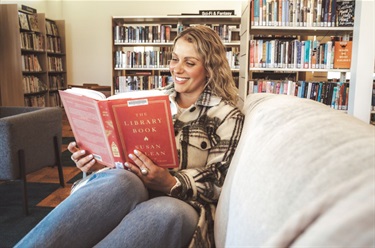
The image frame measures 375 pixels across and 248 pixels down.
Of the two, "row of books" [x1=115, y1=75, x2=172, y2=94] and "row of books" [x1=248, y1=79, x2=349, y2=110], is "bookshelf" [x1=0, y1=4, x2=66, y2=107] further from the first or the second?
"row of books" [x1=248, y1=79, x2=349, y2=110]

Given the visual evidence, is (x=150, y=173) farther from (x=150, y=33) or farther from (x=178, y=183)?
(x=150, y=33)

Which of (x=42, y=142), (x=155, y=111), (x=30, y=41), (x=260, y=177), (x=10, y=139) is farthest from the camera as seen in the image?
(x=30, y=41)

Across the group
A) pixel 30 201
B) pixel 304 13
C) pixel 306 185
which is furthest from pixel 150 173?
pixel 304 13

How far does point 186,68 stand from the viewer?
55.5 inches

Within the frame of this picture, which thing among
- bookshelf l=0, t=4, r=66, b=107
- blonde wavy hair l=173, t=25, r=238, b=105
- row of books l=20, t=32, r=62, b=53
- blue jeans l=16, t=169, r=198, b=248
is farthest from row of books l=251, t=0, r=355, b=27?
row of books l=20, t=32, r=62, b=53

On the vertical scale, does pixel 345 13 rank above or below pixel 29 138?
above

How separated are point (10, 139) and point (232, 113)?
5.23 ft

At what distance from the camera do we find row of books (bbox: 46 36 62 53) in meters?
6.47

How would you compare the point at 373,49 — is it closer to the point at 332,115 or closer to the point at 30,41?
the point at 332,115

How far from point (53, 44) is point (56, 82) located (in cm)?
72

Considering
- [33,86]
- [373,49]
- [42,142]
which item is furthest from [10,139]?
[33,86]

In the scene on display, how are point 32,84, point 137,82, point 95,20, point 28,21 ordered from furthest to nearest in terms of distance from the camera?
point 95,20, point 32,84, point 28,21, point 137,82

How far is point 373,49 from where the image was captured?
2982mm

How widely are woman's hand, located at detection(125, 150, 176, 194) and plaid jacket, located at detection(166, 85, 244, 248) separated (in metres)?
0.05
